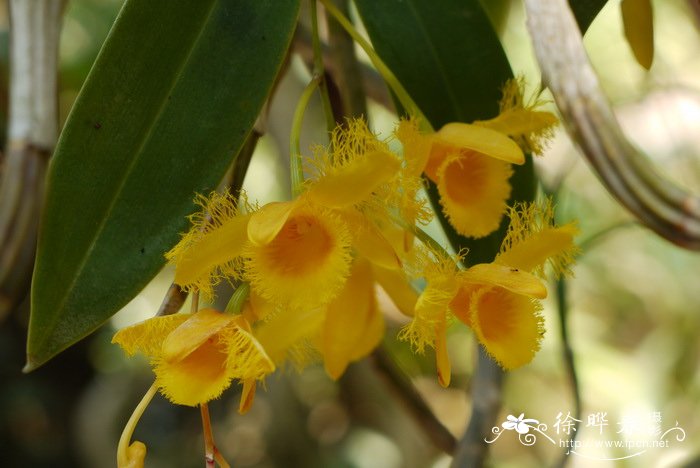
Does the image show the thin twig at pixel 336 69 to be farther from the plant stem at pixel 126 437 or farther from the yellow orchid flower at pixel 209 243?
the plant stem at pixel 126 437

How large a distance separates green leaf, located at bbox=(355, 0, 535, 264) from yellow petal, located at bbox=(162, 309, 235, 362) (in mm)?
241

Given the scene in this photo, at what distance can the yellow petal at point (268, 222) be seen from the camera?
46 cm

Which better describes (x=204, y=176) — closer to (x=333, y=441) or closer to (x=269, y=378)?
(x=269, y=378)

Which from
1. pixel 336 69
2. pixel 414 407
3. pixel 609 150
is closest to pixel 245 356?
pixel 609 150

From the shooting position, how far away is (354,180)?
0.48m

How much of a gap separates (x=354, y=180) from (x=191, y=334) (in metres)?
0.15

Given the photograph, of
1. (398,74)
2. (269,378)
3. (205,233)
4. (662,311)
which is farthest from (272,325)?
(662,311)

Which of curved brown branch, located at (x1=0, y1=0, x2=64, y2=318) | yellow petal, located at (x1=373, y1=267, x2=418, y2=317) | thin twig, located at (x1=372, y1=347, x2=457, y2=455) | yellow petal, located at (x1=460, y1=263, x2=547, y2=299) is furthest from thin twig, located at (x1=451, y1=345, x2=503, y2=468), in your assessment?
curved brown branch, located at (x1=0, y1=0, x2=64, y2=318)

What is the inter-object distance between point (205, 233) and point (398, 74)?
24 centimetres

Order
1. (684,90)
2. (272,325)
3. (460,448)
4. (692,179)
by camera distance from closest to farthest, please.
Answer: (272,325) → (460,448) → (684,90) → (692,179)

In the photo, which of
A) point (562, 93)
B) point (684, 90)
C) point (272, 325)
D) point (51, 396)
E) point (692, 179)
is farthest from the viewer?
point (51, 396)

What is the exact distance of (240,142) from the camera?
53 centimetres

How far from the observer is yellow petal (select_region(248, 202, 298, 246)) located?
0.46 meters

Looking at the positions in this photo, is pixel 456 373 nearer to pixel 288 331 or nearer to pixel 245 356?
pixel 288 331
